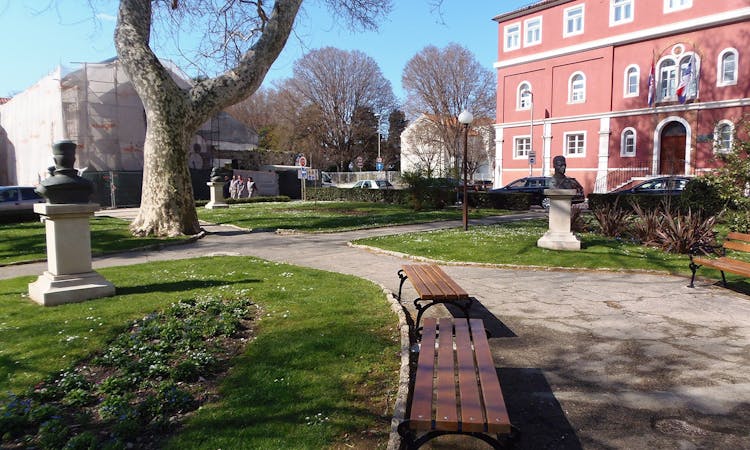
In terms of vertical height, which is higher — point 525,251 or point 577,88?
point 577,88

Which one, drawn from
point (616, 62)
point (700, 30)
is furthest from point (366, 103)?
point (700, 30)

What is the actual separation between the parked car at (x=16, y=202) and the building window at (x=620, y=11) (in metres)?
32.0

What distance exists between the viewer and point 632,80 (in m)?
30.9

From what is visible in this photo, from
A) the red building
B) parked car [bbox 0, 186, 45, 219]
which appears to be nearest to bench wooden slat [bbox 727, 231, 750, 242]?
the red building

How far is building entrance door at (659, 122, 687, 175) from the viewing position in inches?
1141

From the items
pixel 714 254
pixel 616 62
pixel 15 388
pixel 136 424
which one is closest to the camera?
pixel 136 424

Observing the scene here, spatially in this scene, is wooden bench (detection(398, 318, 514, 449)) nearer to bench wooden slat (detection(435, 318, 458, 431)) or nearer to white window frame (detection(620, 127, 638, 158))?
bench wooden slat (detection(435, 318, 458, 431))

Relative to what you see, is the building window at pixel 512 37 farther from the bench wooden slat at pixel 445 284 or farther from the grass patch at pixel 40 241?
the bench wooden slat at pixel 445 284

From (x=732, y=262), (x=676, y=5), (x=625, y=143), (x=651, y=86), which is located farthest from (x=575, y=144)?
(x=732, y=262)

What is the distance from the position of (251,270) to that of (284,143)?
191 ft

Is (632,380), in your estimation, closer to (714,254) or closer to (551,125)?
(714,254)

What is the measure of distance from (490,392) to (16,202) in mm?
22082

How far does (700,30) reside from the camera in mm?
27797

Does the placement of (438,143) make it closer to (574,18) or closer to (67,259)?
(574,18)
